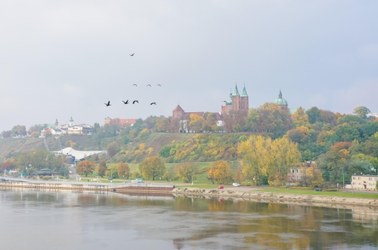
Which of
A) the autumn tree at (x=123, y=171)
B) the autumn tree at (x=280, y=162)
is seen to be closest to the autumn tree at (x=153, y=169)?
the autumn tree at (x=123, y=171)

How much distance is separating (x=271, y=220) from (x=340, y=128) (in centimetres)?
4553

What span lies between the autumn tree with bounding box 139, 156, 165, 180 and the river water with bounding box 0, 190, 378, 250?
23658 millimetres

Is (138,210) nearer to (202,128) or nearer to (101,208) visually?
(101,208)

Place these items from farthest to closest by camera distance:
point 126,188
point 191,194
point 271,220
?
point 126,188, point 191,194, point 271,220

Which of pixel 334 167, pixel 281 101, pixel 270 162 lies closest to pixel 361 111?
pixel 281 101

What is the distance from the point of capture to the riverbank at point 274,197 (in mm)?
51572

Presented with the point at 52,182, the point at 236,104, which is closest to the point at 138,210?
the point at 52,182

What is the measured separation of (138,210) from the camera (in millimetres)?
51344

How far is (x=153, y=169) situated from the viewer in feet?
268

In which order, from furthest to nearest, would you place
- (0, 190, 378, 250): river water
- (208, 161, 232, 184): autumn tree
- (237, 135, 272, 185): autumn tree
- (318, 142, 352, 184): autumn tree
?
(208, 161, 232, 184): autumn tree, (237, 135, 272, 185): autumn tree, (318, 142, 352, 184): autumn tree, (0, 190, 378, 250): river water

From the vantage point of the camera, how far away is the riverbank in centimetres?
5157

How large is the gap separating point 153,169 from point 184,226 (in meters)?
41.1

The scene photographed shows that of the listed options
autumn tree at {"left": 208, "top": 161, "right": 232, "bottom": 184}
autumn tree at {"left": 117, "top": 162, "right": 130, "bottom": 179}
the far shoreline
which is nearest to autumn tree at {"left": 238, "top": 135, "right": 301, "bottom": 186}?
the far shoreline

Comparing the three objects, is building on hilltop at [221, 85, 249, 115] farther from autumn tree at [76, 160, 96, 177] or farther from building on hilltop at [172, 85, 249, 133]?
autumn tree at [76, 160, 96, 177]
